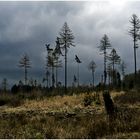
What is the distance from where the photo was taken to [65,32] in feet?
247

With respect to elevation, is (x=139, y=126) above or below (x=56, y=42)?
below

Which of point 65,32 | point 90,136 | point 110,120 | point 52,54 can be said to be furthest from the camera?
point 52,54

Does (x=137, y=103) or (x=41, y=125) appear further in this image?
(x=137, y=103)

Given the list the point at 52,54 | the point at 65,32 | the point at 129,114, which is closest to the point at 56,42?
the point at 65,32

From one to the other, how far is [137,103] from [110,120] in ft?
55.0

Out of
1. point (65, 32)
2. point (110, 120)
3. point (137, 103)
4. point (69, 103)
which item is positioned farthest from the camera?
point (65, 32)

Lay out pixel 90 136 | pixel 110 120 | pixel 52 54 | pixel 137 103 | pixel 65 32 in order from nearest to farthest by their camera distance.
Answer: pixel 90 136 < pixel 110 120 < pixel 137 103 < pixel 65 32 < pixel 52 54

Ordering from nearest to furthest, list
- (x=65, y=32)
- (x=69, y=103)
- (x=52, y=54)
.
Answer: (x=69, y=103) < (x=65, y=32) < (x=52, y=54)

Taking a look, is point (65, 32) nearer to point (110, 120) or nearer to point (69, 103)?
point (69, 103)

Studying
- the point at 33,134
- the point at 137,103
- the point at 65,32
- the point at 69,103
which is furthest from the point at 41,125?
the point at 65,32

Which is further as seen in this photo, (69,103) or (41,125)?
(69,103)

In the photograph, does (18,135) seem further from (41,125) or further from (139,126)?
(139,126)

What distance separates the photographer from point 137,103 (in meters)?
28.2

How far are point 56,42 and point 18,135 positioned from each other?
6561 cm
